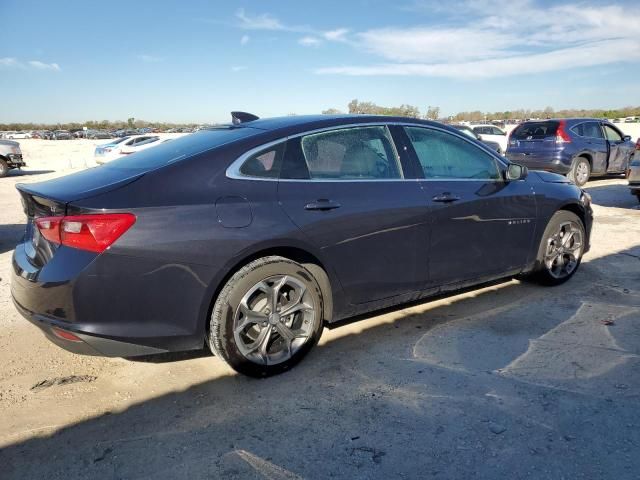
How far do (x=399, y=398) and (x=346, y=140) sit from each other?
179 cm

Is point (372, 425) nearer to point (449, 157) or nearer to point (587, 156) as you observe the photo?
point (449, 157)

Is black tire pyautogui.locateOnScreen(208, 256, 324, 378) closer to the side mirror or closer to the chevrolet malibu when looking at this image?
the chevrolet malibu

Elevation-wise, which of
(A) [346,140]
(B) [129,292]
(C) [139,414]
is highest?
(A) [346,140]

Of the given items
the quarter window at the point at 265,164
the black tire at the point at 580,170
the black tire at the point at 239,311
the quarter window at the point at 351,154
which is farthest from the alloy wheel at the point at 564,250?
the black tire at the point at 580,170

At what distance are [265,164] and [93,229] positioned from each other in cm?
109

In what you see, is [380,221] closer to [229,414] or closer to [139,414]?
[229,414]

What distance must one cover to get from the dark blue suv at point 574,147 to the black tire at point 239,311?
9.76 m

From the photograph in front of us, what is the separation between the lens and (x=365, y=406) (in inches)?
108

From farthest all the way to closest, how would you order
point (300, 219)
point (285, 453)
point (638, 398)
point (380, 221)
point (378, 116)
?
point (378, 116) → point (380, 221) → point (300, 219) → point (638, 398) → point (285, 453)

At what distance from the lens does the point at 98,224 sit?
8.41 ft

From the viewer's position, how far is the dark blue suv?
1170 centimetres

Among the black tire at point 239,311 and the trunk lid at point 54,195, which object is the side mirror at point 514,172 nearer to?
the black tire at point 239,311

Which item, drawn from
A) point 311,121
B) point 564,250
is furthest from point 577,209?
point 311,121

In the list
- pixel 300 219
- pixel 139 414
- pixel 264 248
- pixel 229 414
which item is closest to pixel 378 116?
pixel 300 219
